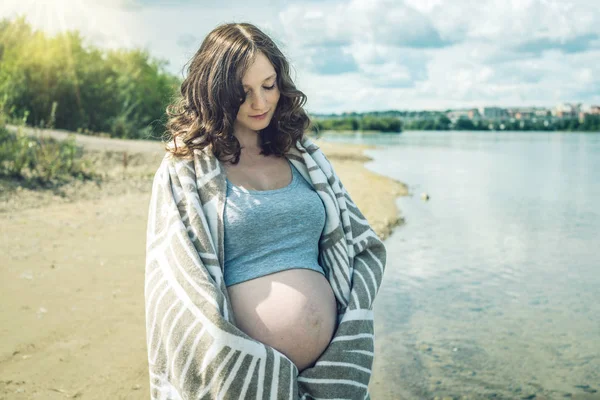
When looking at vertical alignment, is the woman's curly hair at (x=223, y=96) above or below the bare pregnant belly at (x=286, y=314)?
above

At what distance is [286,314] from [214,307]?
0.31 m

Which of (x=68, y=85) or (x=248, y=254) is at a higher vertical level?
(x=68, y=85)

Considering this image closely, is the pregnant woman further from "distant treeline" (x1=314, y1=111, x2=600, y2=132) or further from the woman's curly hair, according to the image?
"distant treeline" (x1=314, y1=111, x2=600, y2=132)

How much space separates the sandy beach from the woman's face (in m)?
1.98

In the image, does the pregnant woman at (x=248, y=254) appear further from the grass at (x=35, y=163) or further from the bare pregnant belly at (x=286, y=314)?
the grass at (x=35, y=163)

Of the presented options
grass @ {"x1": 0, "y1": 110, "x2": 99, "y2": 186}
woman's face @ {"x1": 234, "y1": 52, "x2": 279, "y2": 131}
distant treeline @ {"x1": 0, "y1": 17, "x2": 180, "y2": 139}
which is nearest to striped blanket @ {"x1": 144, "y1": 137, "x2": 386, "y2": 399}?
woman's face @ {"x1": 234, "y1": 52, "x2": 279, "y2": 131}

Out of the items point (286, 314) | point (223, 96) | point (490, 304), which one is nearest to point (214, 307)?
point (286, 314)

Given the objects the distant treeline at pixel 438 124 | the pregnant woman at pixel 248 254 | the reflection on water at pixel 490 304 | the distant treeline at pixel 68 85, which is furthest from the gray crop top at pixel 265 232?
the distant treeline at pixel 438 124

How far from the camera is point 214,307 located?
206 centimetres

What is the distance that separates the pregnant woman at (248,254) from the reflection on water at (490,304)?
5.66 feet

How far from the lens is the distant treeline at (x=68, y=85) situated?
61.5 ft

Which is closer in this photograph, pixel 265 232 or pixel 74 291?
pixel 265 232

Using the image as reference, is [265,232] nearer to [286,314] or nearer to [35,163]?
[286,314]

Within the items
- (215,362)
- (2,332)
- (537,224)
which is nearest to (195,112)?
(215,362)
